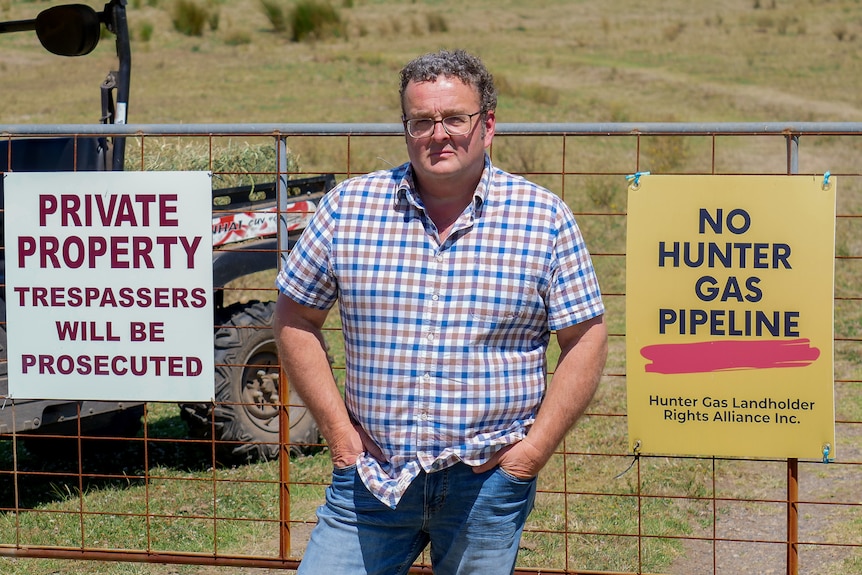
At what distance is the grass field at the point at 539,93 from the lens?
540cm

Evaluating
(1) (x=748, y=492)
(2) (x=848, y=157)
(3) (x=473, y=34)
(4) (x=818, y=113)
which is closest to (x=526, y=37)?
(3) (x=473, y=34)

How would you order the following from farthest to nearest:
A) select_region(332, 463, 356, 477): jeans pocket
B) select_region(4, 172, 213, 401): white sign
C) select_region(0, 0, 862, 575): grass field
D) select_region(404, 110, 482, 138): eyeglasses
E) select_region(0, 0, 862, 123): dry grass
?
select_region(0, 0, 862, 123): dry grass
select_region(0, 0, 862, 575): grass field
select_region(4, 172, 213, 401): white sign
select_region(332, 463, 356, 477): jeans pocket
select_region(404, 110, 482, 138): eyeglasses

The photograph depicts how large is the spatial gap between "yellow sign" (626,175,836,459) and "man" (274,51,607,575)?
2.98 ft

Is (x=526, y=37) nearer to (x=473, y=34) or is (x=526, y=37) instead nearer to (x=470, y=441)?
(x=473, y=34)

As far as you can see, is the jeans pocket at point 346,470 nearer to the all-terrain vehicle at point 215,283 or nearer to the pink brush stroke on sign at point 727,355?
the pink brush stroke on sign at point 727,355

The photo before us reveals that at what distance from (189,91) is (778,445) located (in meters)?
19.0

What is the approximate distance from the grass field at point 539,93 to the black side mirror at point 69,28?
197 centimetres

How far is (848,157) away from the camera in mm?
17109

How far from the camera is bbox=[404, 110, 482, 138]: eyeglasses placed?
9.21 ft

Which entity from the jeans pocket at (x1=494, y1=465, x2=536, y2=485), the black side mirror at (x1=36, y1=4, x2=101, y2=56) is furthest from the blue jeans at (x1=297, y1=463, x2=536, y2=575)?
the black side mirror at (x1=36, y1=4, x2=101, y2=56)

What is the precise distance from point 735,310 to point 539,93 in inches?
715

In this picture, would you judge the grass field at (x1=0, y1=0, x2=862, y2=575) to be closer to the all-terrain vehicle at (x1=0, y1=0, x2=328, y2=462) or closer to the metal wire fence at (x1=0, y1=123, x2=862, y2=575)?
→ the metal wire fence at (x1=0, y1=123, x2=862, y2=575)

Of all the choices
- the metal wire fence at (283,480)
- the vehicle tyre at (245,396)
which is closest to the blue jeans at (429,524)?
the metal wire fence at (283,480)

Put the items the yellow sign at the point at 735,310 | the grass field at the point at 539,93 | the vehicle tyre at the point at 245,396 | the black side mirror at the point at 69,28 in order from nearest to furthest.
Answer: the yellow sign at the point at 735,310 < the black side mirror at the point at 69,28 < the grass field at the point at 539,93 < the vehicle tyre at the point at 245,396
